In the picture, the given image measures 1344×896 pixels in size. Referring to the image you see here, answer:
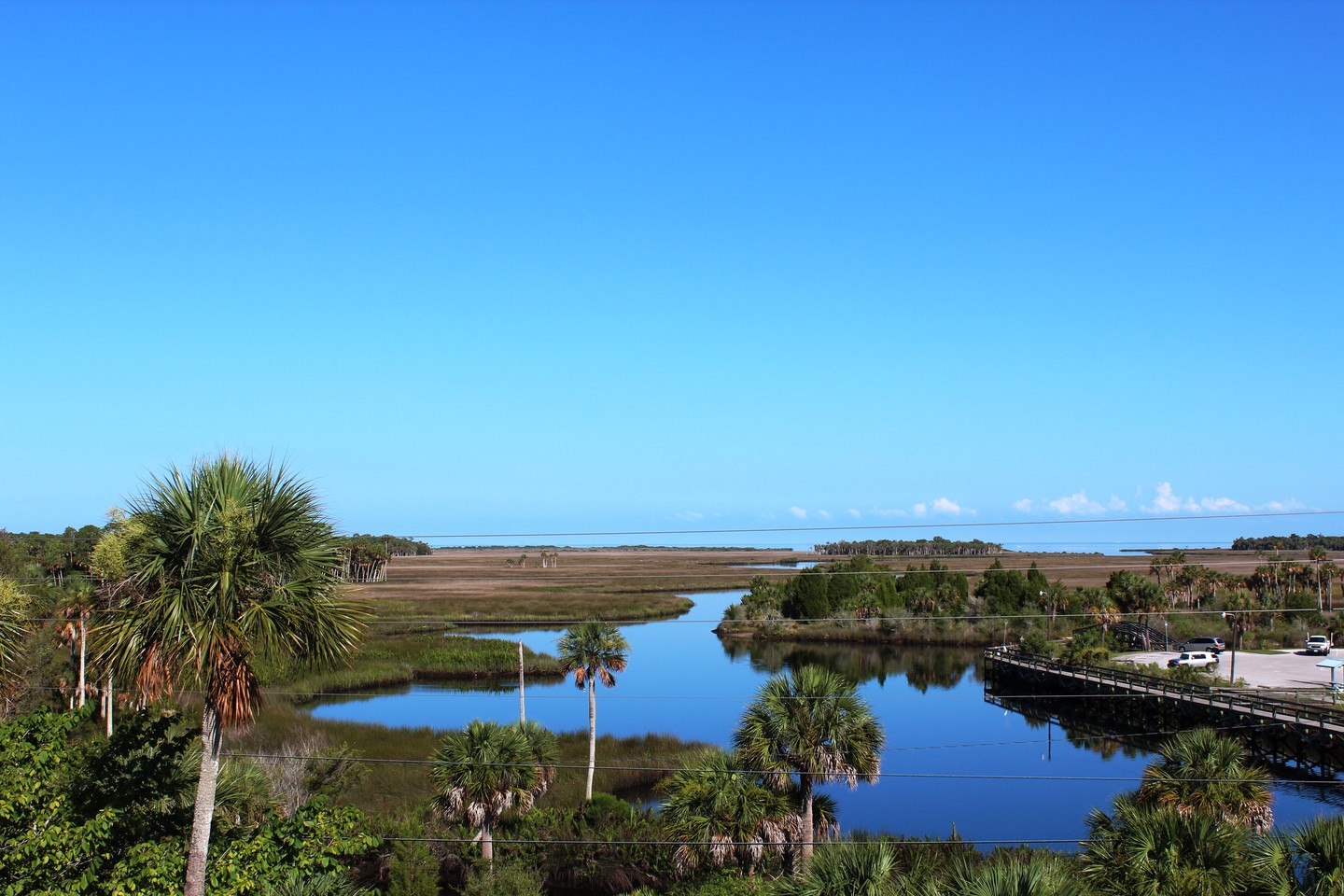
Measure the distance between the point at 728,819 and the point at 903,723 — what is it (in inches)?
1259

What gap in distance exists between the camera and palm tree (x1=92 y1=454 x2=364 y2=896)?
36.3ft

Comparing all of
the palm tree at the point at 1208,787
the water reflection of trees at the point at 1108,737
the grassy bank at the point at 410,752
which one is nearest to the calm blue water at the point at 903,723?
the water reflection of trees at the point at 1108,737

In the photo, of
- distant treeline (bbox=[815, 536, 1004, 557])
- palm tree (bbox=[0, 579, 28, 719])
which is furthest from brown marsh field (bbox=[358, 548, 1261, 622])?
palm tree (bbox=[0, 579, 28, 719])

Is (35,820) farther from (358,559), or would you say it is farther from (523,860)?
(358,559)

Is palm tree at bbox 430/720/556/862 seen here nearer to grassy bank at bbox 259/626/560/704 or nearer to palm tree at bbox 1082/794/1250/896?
palm tree at bbox 1082/794/1250/896

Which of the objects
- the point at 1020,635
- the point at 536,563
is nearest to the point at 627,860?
the point at 1020,635

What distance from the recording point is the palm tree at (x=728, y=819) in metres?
20.5

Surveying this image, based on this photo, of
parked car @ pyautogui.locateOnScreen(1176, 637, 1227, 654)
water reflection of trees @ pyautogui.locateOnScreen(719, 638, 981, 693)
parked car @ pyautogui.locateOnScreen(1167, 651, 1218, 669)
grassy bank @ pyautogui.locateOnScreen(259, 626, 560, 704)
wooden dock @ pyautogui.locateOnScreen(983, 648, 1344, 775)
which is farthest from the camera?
water reflection of trees @ pyautogui.locateOnScreen(719, 638, 981, 693)

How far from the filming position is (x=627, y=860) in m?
26.7

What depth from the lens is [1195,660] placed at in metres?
59.5

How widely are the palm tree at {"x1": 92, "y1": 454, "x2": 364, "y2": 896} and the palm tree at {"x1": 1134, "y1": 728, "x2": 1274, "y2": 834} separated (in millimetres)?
17136

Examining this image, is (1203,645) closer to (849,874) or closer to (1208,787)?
(1208,787)

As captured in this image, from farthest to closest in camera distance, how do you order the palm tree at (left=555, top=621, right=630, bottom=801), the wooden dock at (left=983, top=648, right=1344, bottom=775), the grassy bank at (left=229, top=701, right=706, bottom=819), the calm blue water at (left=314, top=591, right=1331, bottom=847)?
the wooden dock at (left=983, top=648, right=1344, bottom=775), the palm tree at (left=555, top=621, right=630, bottom=801), the calm blue water at (left=314, top=591, right=1331, bottom=847), the grassy bank at (left=229, top=701, right=706, bottom=819)

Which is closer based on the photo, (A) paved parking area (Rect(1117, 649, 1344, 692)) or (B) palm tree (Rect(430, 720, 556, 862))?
(B) palm tree (Rect(430, 720, 556, 862))
